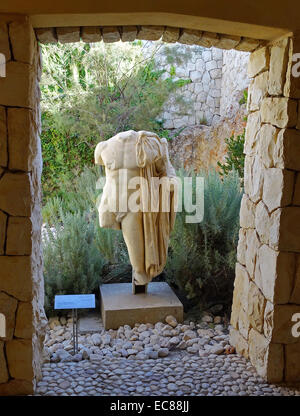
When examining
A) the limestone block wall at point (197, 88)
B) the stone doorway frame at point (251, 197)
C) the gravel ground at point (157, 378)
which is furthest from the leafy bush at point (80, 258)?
the limestone block wall at point (197, 88)

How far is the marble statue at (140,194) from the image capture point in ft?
12.6

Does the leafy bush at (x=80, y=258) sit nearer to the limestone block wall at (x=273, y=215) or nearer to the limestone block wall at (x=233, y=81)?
the limestone block wall at (x=273, y=215)

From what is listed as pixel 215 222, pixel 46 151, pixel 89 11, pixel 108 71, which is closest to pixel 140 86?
pixel 108 71

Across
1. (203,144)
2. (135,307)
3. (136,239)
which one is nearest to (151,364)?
(135,307)

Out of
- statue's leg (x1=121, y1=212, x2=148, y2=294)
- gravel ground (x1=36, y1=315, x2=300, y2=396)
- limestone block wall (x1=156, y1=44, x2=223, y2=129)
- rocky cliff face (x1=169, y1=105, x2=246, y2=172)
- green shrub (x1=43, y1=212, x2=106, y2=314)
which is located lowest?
gravel ground (x1=36, y1=315, x2=300, y2=396)

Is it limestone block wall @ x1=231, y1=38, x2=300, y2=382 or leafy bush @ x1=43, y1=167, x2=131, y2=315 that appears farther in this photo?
leafy bush @ x1=43, y1=167, x2=131, y2=315

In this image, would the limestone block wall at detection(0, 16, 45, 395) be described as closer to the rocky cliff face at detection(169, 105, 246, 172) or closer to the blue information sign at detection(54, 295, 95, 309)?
the blue information sign at detection(54, 295, 95, 309)

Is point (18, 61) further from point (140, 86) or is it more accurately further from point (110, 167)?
point (140, 86)

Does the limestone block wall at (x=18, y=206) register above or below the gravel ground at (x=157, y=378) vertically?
above

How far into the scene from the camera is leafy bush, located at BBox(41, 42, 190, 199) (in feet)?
27.4

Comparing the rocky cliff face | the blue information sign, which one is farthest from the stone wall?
the blue information sign

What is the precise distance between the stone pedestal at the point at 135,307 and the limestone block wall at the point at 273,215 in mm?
1102

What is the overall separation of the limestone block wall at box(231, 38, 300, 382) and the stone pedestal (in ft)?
3.61

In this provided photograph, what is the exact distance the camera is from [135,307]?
4035mm
